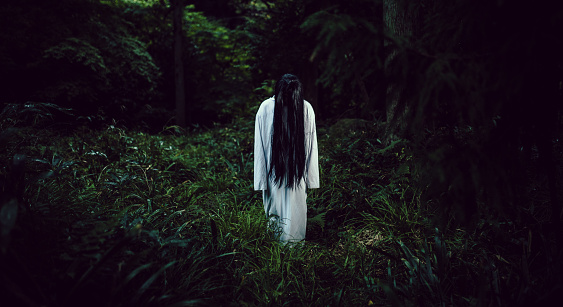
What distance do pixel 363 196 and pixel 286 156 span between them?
1212 millimetres

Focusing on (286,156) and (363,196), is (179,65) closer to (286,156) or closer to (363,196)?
(286,156)

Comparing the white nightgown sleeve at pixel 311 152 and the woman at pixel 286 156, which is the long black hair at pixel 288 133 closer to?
the woman at pixel 286 156

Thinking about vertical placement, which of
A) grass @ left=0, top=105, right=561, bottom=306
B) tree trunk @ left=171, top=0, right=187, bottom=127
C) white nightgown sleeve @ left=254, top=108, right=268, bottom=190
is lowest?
grass @ left=0, top=105, right=561, bottom=306

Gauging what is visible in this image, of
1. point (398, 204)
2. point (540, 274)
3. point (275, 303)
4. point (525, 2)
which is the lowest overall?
point (275, 303)

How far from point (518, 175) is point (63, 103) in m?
10.4

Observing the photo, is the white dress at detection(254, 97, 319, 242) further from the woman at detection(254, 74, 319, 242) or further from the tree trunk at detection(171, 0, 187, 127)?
the tree trunk at detection(171, 0, 187, 127)

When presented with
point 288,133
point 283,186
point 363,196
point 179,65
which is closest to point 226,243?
point 283,186

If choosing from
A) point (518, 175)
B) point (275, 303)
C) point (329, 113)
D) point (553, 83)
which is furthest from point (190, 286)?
point (329, 113)

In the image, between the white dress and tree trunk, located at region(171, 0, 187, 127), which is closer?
the white dress

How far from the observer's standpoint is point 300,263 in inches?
103

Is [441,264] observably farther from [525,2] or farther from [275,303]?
[525,2]

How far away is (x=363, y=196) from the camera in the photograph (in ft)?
11.8

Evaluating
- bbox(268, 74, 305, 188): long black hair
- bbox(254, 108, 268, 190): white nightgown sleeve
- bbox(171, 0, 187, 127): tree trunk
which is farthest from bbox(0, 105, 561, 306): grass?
bbox(171, 0, 187, 127): tree trunk

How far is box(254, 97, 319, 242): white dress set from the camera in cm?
307
